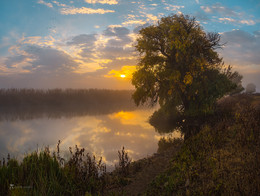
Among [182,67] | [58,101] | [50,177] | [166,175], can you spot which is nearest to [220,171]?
[166,175]

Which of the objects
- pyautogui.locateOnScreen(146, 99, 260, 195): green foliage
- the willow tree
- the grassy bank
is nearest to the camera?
pyautogui.locateOnScreen(146, 99, 260, 195): green foliage

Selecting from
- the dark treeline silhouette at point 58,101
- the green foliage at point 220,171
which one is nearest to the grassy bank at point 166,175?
the green foliage at point 220,171

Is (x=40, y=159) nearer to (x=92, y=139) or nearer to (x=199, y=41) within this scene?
(x=92, y=139)

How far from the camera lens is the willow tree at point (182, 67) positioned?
1973cm

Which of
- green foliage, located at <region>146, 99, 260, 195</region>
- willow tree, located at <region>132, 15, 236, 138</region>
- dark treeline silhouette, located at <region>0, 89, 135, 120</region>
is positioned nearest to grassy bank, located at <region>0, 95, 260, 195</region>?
green foliage, located at <region>146, 99, 260, 195</region>

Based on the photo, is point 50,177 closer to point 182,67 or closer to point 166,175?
point 166,175

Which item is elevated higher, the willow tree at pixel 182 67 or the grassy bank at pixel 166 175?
the willow tree at pixel 182 67

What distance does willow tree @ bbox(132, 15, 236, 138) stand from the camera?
19.7 metres

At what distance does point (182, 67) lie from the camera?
66.9ft

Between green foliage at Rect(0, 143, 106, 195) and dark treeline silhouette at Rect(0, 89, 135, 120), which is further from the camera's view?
dark treeline silhouette at Rect(0, 89, 135, 120)

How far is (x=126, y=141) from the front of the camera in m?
16.6

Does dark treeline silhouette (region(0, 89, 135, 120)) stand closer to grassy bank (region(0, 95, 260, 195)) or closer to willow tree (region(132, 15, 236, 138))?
willow tree (region(132, 15, 236, 138))

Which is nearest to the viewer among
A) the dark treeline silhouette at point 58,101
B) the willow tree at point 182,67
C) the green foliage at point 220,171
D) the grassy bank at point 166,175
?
the green foliage at point 220,171

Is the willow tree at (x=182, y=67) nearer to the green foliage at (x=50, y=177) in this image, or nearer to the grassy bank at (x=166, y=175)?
the grassy bank at (x=166, y=175)
